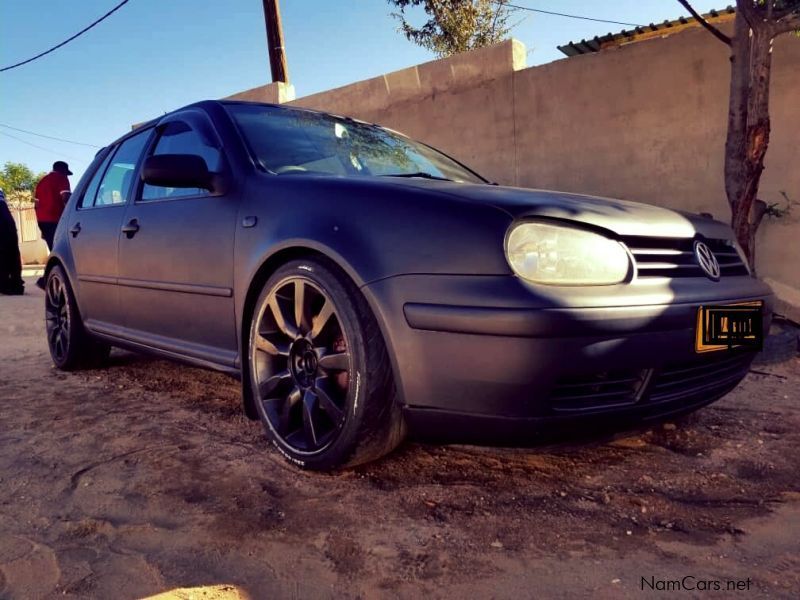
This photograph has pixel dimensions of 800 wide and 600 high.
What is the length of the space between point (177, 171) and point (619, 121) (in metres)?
4.23

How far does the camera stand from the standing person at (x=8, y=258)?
8508 mm

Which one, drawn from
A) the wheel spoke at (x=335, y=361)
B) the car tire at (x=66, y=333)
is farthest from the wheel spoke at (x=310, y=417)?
the car tire at (x=66, y=333)

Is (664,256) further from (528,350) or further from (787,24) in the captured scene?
(787,24)

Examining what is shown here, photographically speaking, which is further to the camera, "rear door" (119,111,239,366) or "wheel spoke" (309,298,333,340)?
"rear door" (119,111,239,366)

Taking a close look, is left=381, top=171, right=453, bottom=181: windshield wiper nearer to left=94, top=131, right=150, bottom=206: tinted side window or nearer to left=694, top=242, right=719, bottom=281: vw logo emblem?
left=694, top=242, right=719, bottom=281: vw logo emblem

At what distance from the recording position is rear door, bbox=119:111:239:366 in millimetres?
2547

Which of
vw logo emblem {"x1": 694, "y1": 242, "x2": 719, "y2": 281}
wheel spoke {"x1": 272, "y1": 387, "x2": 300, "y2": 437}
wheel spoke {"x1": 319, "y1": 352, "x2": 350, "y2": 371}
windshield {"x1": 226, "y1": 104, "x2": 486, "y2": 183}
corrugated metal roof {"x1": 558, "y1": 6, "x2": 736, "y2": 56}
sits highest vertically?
corrugated metal roof {"x1": 558, "y1": 6, "x2": 736, "y2": 56}

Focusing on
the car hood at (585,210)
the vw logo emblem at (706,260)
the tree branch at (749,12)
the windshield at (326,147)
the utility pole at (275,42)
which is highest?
the utility pole at (275,42)

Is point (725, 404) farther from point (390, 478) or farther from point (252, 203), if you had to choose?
point (252, 203)

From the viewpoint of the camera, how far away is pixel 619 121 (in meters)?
5.43

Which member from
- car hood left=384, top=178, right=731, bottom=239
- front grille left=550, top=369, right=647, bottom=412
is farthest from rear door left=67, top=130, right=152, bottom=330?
front grille left=550, top=369, right=647, bottom=412

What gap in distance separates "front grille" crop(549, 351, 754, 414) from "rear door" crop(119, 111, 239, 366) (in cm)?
140

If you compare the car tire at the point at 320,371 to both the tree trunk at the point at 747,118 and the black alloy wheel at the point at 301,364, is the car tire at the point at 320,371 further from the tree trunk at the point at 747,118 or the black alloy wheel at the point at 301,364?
the tree trunk at the point at 747,118

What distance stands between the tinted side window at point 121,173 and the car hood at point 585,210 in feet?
6.64
